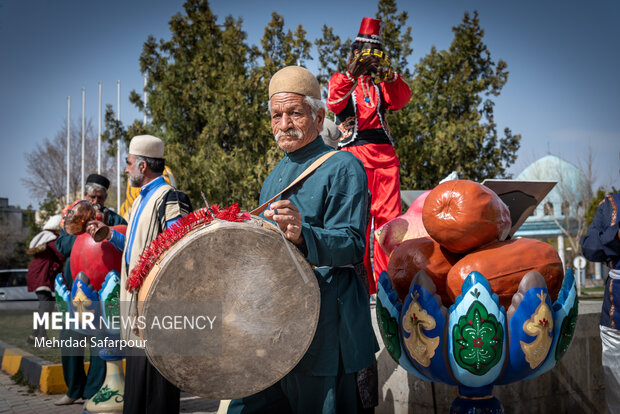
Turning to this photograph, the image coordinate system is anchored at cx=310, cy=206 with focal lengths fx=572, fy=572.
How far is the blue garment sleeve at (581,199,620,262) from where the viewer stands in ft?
11.3

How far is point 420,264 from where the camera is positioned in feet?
9.66

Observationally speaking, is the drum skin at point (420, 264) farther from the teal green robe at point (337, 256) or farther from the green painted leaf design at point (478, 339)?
the teal green robe at point (337, 256)

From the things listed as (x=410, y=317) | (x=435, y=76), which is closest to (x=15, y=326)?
(x=435, y=76)

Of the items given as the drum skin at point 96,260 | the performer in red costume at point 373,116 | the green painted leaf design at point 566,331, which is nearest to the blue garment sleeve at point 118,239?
the drum skin at point 96,260

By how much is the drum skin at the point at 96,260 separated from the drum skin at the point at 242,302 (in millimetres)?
2563

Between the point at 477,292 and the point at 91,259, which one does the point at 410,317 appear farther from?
the point at 91,259

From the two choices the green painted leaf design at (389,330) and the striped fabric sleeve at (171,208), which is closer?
the green painted leaf design at (389,330)

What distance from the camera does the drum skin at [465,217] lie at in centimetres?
276

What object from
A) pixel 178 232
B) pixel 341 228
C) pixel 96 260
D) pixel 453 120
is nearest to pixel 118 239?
pixel 96 260

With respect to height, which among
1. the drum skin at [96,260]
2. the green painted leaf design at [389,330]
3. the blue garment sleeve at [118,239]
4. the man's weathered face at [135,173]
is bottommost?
the green painted leaf design at [389,330]

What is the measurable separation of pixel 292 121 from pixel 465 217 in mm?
949

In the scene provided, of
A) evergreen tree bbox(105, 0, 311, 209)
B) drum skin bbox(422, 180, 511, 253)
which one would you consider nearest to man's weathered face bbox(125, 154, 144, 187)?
drum skin bbox(422, 180, 511, 253)

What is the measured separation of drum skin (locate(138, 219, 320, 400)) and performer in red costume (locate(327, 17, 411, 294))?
253cm

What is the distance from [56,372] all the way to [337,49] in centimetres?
1119
